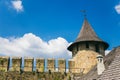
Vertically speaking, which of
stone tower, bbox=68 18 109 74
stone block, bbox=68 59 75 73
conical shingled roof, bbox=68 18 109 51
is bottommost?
stone block, bbox=68 59 75 73

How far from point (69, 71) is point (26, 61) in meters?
3.79

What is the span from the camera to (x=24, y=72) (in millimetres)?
23375

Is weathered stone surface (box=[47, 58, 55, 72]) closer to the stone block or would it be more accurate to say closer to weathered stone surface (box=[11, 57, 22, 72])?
the stone block

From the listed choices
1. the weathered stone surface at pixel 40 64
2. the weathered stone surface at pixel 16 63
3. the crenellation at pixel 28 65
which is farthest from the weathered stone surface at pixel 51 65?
the weathered stone surface at pixel 16 63

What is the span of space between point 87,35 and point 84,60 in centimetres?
249

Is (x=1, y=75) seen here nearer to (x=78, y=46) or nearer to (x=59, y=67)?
(x=59, y=67)

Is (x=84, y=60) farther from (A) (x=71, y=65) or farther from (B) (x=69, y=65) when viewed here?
(B) (x=69, y=65)

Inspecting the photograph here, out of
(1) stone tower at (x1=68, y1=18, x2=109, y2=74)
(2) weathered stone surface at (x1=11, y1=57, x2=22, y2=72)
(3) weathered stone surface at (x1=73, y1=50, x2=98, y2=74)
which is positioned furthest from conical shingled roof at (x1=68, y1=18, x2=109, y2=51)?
(2) weathered stone surface at (x1=11, y1=57, x2=22, y2=72)

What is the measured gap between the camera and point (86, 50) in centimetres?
2506

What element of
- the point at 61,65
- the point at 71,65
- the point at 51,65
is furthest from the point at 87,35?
the point at 51,65

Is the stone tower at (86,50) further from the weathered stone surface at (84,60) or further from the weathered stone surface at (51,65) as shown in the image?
the weathered stone surface at (51,65)

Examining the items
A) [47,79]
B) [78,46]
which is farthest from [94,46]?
[47,79]

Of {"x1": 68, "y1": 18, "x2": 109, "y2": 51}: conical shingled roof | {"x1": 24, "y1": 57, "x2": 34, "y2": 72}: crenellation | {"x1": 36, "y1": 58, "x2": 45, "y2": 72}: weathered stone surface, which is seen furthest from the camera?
{"x1": 68, "y1": 18, "x2": 109, "y2": 51}: conical shingled roof

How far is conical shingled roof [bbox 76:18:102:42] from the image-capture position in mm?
25364
